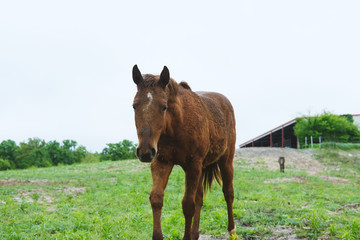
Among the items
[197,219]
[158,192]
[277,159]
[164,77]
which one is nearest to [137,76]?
[164,77]

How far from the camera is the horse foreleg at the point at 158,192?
3.54 meters

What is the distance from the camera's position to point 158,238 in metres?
3.54

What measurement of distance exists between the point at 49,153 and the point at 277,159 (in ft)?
124

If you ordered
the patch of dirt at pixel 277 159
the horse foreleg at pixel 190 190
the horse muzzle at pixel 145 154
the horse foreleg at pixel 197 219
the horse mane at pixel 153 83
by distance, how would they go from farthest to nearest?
the patch of dirt at pixel 277 159, the horse foreleg at pixel 197 219, the horse foreleg at pixel 190 190, the horse mane at pixel 153 83, the horse muzzle at pixel 145 154

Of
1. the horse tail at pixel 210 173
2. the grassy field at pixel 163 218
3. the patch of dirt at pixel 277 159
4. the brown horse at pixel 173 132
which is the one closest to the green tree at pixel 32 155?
the patch of dirt at pixel 277 159

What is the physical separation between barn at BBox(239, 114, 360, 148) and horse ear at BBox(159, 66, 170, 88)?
40.2 m

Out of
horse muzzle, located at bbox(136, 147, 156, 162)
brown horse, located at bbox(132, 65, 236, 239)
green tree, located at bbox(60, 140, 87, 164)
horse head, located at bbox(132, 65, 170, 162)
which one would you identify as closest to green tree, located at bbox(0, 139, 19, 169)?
green tree, located at bbox(60, 140, 87, 164)

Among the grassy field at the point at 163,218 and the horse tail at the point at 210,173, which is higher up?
the horse tail at the point at 210,173

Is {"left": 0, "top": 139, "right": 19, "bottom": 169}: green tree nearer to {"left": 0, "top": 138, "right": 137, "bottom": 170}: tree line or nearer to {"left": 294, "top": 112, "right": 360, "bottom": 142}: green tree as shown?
{"left": 0, "top": 138, "right": 137, "bottom": 170}: tree line

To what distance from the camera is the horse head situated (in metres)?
3.07

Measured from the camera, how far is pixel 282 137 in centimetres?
4144

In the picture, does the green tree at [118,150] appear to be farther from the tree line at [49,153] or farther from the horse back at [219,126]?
the horse back at [219,126]

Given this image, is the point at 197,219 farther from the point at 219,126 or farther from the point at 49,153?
the point at 49,153

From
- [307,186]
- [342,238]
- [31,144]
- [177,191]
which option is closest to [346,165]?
[307,186]
